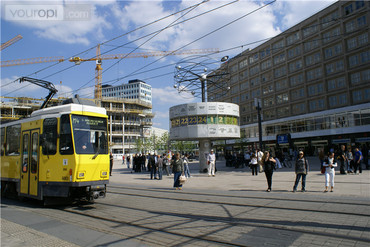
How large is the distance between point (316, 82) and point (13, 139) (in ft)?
153

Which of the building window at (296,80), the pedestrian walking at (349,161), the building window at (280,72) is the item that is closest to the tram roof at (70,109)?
the pedestrian walking at (349,161)

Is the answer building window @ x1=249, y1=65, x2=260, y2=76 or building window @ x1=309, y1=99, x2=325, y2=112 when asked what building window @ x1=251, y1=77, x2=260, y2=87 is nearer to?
building window @ x1=249, y1=65, x2=260, y2=76

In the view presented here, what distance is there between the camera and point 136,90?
14875 cm

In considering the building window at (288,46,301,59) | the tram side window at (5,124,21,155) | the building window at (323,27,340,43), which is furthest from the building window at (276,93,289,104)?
the tram side window at (5,124,21,155)

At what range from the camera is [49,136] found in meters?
9.40

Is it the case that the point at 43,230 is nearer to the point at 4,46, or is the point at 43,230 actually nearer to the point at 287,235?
the point at 287,235

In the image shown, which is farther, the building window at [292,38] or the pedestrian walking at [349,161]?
the building window at [292,38]

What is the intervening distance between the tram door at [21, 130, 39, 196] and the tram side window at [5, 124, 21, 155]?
621mm

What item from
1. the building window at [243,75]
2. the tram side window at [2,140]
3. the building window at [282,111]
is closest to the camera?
the tram side window at [2,140]

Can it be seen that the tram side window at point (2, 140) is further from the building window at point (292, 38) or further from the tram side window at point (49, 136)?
the building window at point (292, 38)

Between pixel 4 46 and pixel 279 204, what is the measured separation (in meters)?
61.6

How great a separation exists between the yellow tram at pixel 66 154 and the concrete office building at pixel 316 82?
2794cm

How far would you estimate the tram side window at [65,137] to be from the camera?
29.4 ft

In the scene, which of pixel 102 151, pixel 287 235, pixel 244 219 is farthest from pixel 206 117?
pixel 287 235
